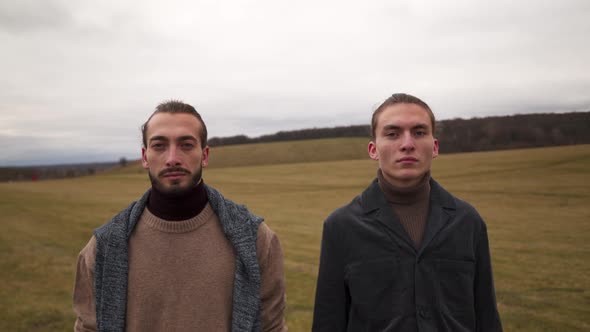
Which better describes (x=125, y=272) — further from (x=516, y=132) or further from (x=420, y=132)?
(x=516, y=132)

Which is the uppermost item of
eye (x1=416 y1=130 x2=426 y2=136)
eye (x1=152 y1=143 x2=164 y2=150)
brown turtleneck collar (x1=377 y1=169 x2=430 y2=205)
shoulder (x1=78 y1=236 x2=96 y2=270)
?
eye (x1=416 y1=130 x2=426 y2=136)

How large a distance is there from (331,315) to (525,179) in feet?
115

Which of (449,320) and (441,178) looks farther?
(441,178)

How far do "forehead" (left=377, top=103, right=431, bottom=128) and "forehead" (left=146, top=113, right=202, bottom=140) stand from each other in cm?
150

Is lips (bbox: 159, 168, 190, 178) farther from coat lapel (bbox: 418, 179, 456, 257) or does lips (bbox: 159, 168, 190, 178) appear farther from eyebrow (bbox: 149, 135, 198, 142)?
coat lapel (bbox: 418, 179, 456, 257)

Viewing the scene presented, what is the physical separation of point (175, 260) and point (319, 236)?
1291 cm

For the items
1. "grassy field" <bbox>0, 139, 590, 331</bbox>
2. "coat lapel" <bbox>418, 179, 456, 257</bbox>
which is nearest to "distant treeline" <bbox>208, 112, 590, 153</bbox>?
"grassy field" <bbox>0, 139, 590, 331</bbox>

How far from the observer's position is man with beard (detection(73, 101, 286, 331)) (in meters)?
2.56

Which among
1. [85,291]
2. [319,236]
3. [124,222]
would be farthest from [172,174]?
[319,236]

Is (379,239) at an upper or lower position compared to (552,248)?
upper

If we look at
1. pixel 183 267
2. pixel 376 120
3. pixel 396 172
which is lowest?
pixel 183 267

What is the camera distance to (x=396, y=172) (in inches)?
111

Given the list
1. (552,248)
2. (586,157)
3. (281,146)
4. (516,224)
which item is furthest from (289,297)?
(281,146)

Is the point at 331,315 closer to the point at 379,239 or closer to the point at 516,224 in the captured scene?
the point at 379,239
